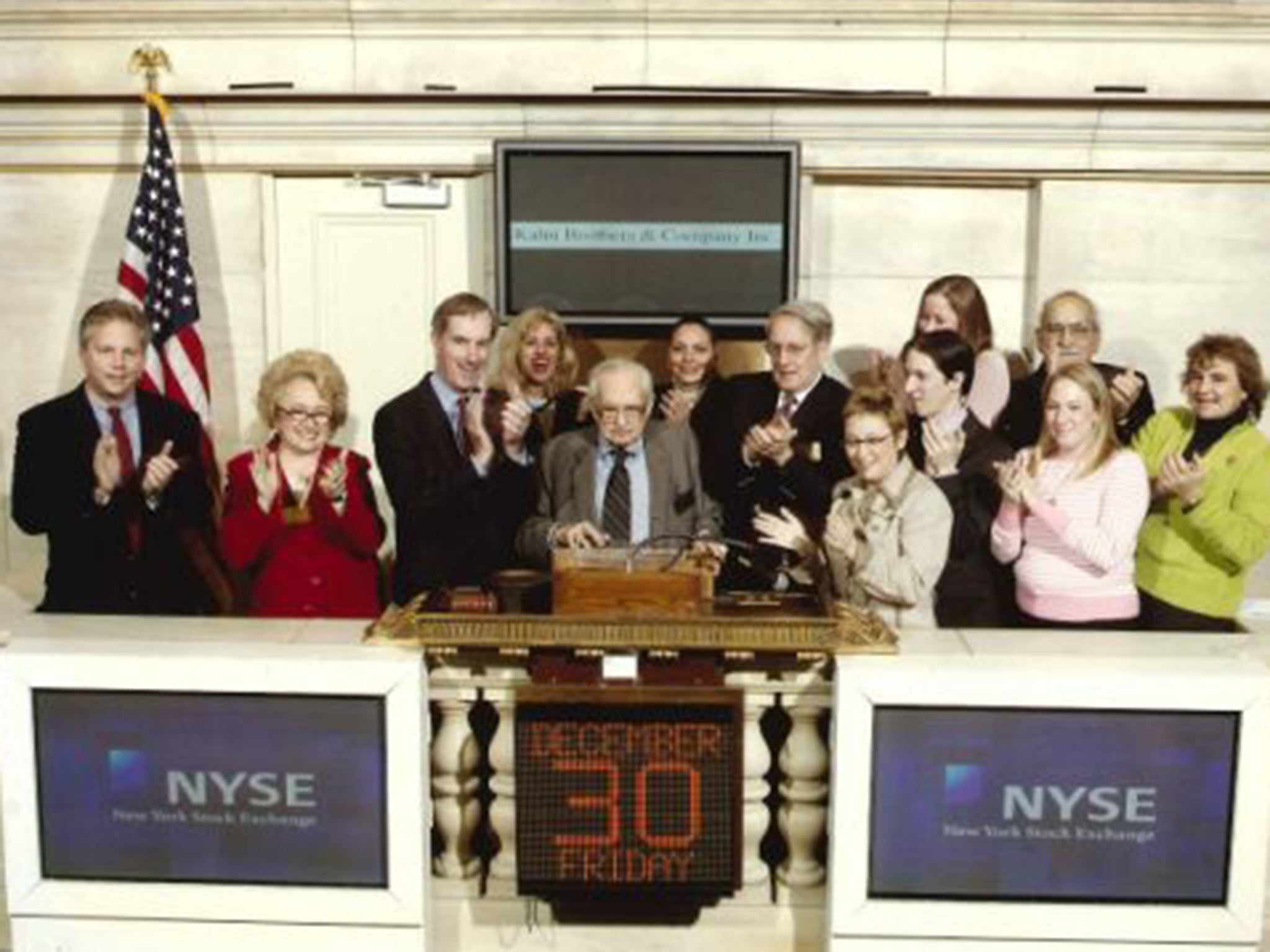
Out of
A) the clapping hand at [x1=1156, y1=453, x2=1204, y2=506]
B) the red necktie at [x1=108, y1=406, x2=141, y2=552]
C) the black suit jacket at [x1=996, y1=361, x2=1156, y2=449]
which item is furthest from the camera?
the black suit jacket at [x1=996, y1=361, x2=1156, y2=449]

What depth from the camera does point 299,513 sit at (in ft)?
17.0

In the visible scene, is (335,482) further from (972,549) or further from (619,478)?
(972,549)

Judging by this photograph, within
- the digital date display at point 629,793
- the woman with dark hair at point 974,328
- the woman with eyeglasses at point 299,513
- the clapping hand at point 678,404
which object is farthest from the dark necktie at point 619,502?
the woman with dark hair at point 974,328

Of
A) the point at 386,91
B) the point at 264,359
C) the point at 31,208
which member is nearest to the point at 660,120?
the point at 386,91

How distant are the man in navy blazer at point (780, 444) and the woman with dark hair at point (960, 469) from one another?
33cm

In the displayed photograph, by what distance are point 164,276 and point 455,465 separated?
2688 mm

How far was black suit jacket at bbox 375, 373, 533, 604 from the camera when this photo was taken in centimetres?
542

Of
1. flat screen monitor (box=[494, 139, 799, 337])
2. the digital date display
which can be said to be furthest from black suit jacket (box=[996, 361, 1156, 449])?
the digital date display

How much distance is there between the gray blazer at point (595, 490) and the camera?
17.1 feet

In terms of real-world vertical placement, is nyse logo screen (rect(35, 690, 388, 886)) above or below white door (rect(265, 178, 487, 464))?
below

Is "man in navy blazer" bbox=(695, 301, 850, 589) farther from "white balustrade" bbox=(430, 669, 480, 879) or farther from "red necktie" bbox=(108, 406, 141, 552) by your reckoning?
"red necktie" bbox=(108, 406, 141, 552)

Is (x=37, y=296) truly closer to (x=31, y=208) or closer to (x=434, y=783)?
(x=31, y=208)

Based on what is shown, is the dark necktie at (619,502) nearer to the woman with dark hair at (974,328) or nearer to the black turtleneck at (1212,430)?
the woman with dark hair at (974,328)

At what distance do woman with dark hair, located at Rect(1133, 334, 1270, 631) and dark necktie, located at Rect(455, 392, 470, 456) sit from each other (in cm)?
244
